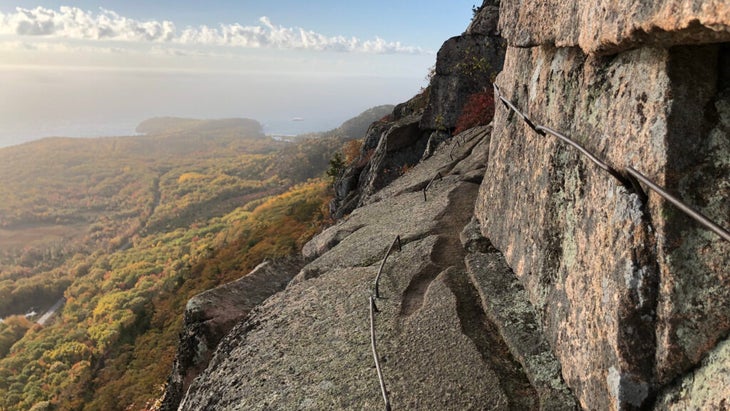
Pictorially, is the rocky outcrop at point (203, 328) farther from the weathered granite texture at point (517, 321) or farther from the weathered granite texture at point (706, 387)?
the weathered granite texture at point (706, 387)

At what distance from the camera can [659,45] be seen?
14.9 ft

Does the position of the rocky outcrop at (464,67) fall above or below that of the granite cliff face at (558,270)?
above

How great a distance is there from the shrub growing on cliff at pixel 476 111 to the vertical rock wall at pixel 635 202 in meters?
17.2

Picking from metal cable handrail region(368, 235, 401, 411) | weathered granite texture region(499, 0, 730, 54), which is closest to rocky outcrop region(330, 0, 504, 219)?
metal cable handrail region(368, 235, 401, 411)

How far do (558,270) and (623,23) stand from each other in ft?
11.6

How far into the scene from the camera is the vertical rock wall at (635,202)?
13.6 ft

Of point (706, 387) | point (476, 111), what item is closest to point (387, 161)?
point (476, 111)

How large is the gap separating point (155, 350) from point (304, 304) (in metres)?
34.9

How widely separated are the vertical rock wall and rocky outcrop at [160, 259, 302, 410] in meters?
8.42

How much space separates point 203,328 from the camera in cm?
1165

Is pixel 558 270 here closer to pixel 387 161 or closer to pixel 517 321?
pixel 517 321

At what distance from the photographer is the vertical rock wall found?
4141 millimetres

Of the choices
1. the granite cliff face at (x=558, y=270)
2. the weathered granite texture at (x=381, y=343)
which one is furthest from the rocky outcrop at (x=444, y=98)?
the granite cliff face at (x=558, y=270)

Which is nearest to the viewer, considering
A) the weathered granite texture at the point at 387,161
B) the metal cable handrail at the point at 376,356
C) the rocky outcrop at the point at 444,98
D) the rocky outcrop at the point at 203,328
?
the metal cable handrail at the point at 376,356
